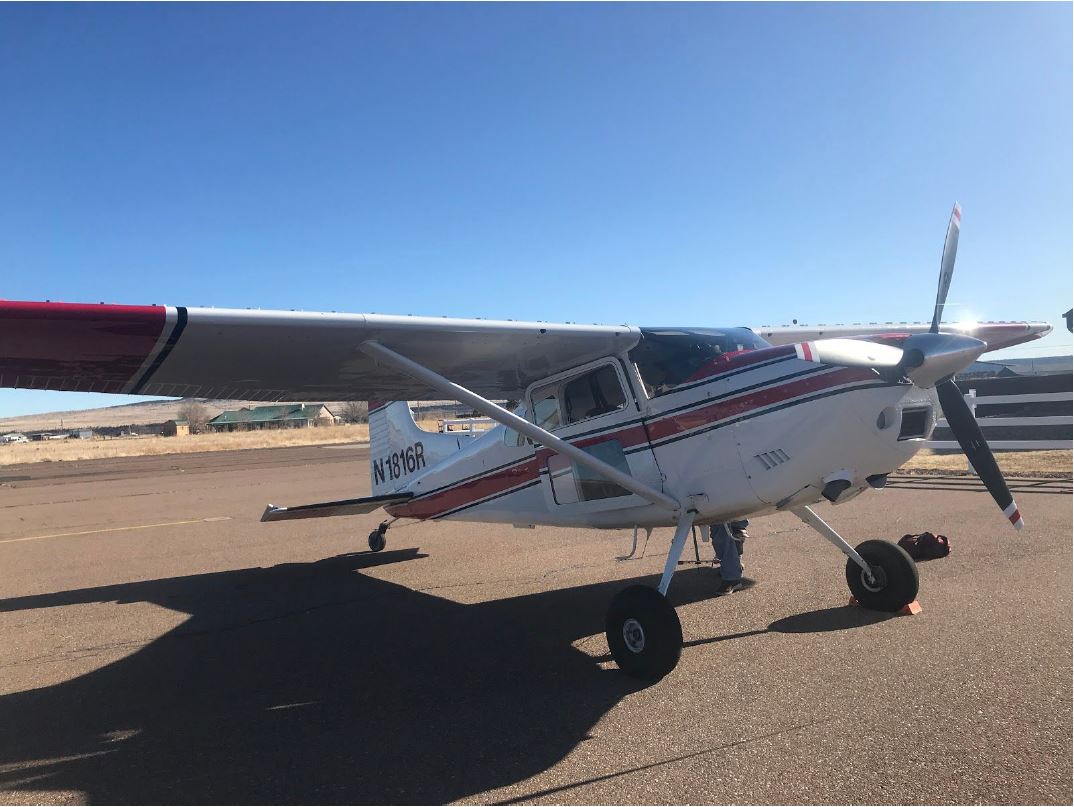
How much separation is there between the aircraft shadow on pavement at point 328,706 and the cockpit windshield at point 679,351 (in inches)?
91.8

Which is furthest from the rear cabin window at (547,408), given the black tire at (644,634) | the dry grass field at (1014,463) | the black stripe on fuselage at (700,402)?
the dry grass field at (1014,463)

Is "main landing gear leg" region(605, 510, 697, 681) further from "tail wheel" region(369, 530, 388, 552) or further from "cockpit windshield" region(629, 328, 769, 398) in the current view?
"tail wheel" region(369, 530, 388, 552)

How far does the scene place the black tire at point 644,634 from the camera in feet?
15.4

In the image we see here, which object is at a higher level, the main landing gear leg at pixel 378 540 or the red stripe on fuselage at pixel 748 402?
the red stripe on fuselage at pixel 748 402

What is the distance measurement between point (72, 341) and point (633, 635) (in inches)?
173

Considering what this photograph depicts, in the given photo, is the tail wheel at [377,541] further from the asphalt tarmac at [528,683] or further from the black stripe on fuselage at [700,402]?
the black stripe on fuselage at [700,402]

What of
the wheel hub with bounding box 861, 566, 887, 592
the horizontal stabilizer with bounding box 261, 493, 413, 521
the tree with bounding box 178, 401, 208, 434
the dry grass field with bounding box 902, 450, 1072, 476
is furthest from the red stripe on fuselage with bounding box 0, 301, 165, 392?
the tree with bounding box 178, 401, 208, 434

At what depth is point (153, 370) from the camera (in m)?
5.48

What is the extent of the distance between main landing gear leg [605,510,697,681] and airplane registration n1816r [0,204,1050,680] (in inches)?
0.4

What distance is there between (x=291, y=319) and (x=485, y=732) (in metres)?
3.11

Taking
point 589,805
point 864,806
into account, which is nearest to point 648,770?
point 589,805

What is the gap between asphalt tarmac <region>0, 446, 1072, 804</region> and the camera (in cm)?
342

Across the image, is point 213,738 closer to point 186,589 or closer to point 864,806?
point 864,806

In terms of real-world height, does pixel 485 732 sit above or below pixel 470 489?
below
